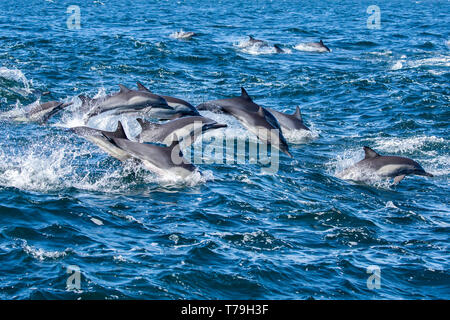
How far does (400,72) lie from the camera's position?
98.1 feet

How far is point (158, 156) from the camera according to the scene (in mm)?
14547

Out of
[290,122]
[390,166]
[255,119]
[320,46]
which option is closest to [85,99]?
[255,119]

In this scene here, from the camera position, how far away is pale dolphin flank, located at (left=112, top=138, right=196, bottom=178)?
1452 centimetres

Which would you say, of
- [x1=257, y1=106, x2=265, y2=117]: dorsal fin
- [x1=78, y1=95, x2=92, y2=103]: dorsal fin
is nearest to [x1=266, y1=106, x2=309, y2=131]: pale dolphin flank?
[x1=257, y1=106, x2=265, y2=117]: dorsal fin

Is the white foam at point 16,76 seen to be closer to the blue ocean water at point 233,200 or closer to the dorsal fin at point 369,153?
the blue ocean water at point 233,200

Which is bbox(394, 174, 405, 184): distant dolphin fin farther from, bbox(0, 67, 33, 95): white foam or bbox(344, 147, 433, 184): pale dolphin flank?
bbox(0, 67, 33, 95): white foam

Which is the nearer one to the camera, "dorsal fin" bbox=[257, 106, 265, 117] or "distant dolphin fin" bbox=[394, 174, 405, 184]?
"distant dolphin fin" bbox=[394, 174, 405, 184]

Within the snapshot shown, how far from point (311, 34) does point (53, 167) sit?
31.4m

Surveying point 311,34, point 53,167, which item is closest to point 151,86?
point 53,167

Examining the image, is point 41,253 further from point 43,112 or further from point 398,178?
point 43,112

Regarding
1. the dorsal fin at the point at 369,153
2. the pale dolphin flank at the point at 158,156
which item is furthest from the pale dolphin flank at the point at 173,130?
the dorsal fin at the point at 369,153

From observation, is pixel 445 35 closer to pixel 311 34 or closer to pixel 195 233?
pixel 311 34

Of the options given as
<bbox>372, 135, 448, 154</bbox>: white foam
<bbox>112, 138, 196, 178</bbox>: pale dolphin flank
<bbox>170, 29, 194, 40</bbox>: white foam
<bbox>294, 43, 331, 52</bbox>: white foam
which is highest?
<bbox>170, 29, 194, 40</bbox>: white foam

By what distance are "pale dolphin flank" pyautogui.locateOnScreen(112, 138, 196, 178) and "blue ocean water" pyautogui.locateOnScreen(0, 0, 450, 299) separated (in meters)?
0.35
